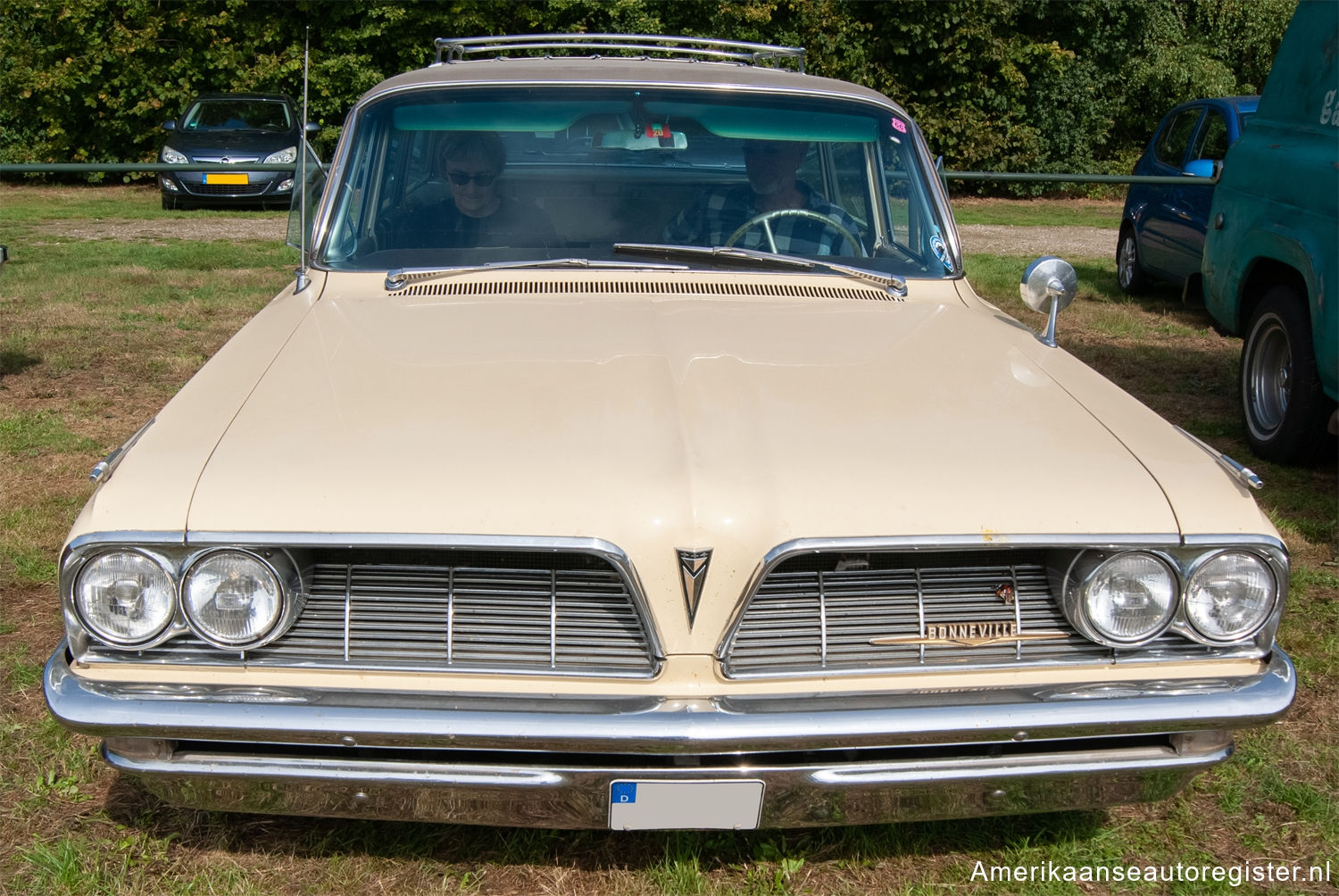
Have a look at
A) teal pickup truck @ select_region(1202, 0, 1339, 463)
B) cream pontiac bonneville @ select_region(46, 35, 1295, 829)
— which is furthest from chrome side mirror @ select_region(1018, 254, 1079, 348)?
teal pickup truck @ select_region(1202, 0, 1339, 463)

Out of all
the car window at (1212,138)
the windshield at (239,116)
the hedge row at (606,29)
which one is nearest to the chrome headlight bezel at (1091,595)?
the car window at (1212,138)

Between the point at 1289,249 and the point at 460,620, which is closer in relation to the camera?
the point at 460,620

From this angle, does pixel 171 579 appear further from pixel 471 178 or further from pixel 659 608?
pixel 471 178

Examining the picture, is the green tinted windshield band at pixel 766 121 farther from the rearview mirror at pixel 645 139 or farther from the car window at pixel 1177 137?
the car window at pixel 1177 137

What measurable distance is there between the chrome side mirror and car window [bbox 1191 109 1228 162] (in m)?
7.04

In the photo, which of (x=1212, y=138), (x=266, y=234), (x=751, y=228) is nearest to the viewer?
(x=751, y=228)

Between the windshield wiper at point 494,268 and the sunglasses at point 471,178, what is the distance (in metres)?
0.26

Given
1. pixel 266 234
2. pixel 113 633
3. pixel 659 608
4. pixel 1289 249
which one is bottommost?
pixel 266 234

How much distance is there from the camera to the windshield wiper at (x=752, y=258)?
3422mm

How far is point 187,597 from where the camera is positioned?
2.15 meters

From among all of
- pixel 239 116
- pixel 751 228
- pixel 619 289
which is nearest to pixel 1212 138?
pixel 751 228

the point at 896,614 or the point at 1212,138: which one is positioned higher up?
the point at 1212,138

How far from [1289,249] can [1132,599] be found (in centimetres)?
385

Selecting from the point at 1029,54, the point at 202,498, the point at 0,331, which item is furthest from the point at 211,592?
the point at 1029,54
